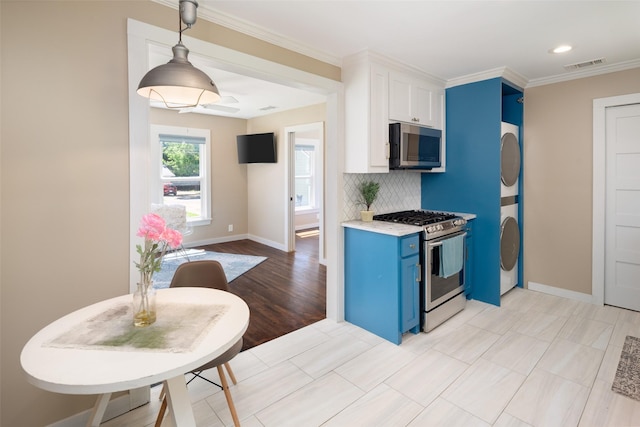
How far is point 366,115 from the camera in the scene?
287 centimetres

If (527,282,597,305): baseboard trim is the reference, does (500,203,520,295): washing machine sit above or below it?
above

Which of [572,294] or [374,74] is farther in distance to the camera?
[572,294]

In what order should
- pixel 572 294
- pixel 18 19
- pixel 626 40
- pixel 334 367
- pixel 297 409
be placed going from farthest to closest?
pixel 572 294
pixel 626 40
pixel 334 367
pixel 297 409
pixel 18 19

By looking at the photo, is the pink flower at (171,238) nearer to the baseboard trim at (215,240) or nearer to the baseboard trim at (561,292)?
the baseboard trim at (561,292)

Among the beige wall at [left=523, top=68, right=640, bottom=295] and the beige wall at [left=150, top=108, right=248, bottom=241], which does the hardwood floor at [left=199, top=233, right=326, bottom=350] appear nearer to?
the beige wall at [left=150, top=108, right=248, bottom=241]

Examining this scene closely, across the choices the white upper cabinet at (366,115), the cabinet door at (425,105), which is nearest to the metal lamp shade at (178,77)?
the white upper cabinet at (366,115)

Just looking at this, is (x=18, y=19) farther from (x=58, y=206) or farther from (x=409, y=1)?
(x=409, y=1)

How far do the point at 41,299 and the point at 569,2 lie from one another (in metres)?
3.49

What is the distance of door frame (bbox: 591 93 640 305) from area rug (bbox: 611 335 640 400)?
2.72ft

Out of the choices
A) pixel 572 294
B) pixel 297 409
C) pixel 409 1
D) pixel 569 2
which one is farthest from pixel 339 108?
pixel 572 294

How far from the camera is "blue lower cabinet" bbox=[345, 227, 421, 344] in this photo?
2.69 metres

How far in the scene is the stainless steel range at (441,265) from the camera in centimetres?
287

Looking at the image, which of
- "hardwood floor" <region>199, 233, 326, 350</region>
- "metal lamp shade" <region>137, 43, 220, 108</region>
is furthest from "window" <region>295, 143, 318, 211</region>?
"metal lamp shade" <region>137, 43, 220, 108</region>

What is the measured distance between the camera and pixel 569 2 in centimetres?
205
